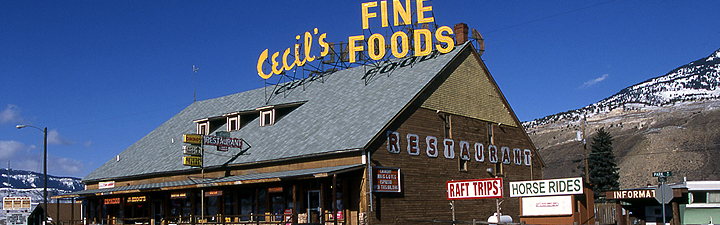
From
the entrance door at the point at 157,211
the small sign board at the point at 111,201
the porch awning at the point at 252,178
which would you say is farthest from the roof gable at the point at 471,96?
the small sign board at the point at 111,201

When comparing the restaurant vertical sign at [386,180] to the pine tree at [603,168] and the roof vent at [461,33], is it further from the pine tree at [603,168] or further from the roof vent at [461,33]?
the pine tree at [603,168]

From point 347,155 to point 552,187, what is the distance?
9370 millimetres

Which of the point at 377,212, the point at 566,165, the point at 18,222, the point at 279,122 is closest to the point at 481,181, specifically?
the point at 377,212

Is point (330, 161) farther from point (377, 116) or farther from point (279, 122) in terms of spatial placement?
point (279, 122)

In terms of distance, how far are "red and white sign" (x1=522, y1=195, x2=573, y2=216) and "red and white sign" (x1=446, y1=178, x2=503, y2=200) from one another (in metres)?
8.91

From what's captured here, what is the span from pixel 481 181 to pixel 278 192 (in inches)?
574

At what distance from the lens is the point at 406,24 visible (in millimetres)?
40406

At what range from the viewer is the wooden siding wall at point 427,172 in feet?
99.1

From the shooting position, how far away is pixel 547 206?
97.9ft

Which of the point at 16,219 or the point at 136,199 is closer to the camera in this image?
the point at 136,199

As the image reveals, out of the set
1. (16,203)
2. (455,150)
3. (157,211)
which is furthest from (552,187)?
(16,203)

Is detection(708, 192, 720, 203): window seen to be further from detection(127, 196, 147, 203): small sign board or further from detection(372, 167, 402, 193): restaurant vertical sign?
detection(127, 196, 147, 203): small sign board

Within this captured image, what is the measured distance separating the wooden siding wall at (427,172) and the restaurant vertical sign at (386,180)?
0.95 ft

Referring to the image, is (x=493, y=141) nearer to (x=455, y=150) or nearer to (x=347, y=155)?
(x=455, y=150)
